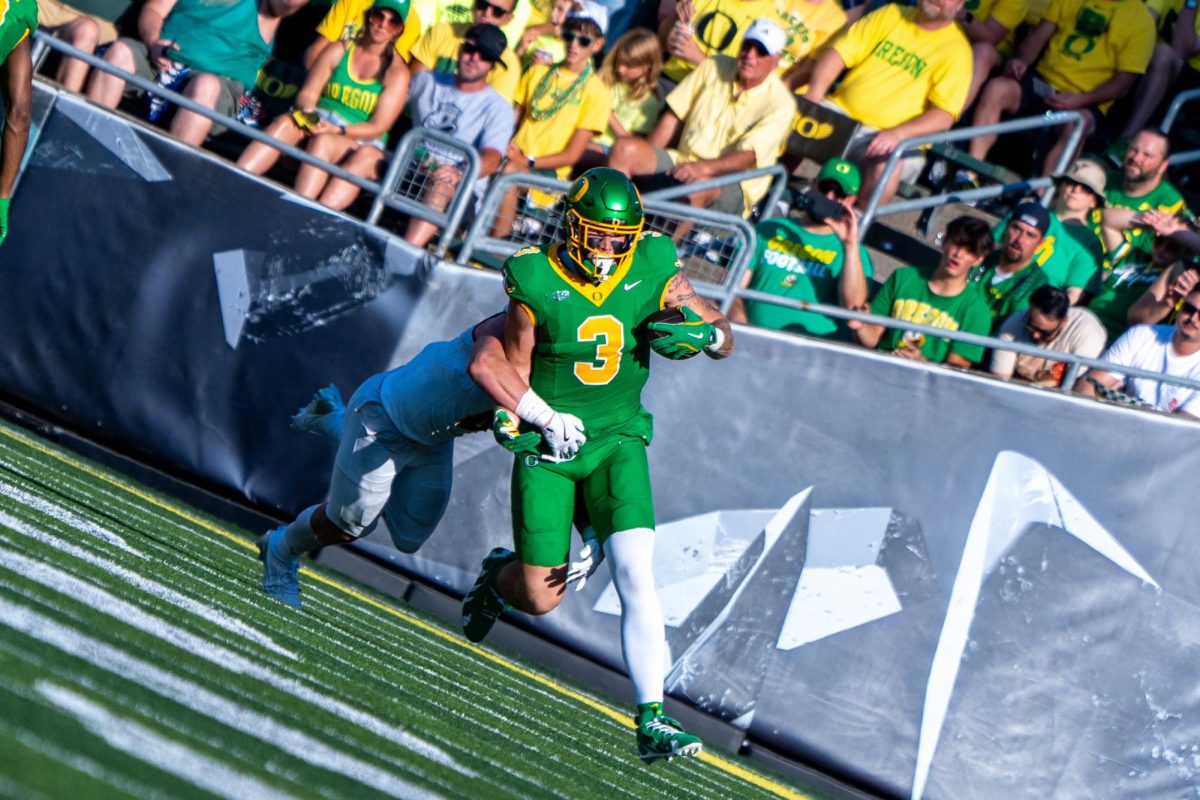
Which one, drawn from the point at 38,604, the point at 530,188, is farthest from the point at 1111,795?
the point at 38,604

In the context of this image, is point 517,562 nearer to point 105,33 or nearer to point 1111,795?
point 1111,795

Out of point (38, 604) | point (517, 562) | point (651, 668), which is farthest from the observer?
point (517, 562)

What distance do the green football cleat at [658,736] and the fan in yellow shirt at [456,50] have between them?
4.77 meters

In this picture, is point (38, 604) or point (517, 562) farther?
point (517, 562)

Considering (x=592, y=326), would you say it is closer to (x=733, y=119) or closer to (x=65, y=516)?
(x=65, y=516)

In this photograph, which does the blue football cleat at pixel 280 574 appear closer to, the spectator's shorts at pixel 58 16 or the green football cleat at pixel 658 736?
the green football cleat at pixel 658 736

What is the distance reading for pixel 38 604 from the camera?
4141mm

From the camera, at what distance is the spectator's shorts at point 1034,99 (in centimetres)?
970

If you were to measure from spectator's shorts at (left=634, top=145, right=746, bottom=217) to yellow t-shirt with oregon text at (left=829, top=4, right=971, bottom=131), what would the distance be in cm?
102

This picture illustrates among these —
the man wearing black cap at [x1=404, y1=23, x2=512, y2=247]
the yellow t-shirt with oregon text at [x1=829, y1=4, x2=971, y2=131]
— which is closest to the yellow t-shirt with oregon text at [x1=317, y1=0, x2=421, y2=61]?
the man wearing black cap at [x1=404, y1=23, x2=512, y2=247]

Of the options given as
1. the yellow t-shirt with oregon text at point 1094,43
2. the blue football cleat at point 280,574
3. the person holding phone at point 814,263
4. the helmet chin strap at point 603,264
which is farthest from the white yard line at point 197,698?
the yellow t-shirt with oregon text at point 1094,43

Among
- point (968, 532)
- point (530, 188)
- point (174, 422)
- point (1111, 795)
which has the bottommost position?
point (174, 422)

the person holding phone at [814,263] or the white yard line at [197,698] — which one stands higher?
the person holding phone at [814,263]

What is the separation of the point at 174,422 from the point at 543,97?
9.19 feet
